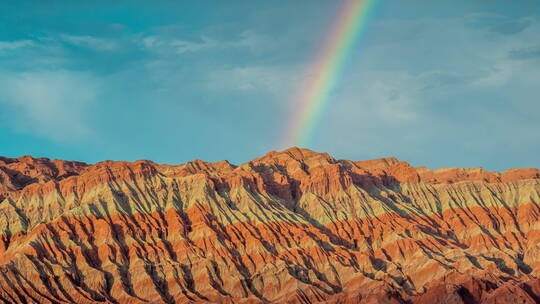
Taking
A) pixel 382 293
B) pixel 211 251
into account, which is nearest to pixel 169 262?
pixel 211 251

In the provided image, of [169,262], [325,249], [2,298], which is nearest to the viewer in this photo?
[2,298]

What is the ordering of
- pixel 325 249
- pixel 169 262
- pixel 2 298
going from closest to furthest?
pixel 2 298 → pixel 169 262 → pixel 325 249

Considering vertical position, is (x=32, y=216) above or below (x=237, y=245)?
above

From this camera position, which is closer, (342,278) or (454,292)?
(454,292)

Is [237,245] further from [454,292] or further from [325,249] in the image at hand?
[454,292]

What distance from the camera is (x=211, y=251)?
18038 cm

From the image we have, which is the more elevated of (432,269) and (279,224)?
(279,224)

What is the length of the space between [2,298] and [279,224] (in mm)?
61699

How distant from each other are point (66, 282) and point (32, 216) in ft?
97.1

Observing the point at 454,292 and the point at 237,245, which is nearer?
the point at 454,292

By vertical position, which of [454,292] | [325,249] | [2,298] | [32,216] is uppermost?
[32,216]

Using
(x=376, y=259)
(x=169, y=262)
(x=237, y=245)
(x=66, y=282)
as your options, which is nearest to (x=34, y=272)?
(x=66, y=282)

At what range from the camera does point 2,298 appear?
155375 millimetres

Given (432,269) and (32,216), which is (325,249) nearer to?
(432,269)
